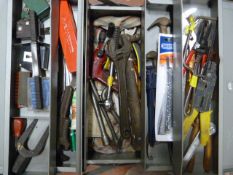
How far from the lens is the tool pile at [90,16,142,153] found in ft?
4.12

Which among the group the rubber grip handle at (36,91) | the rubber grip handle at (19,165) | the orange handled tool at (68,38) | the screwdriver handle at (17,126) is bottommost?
the rubber grip handle at (19,165)

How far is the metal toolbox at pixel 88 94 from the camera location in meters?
1.15

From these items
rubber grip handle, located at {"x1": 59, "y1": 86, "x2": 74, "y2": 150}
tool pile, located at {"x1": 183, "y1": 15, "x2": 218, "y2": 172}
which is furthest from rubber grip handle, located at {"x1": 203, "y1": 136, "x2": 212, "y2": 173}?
rubber grip handle, located at {"x1": 59, "y1": 86, "x2": 74, "y2": 150}

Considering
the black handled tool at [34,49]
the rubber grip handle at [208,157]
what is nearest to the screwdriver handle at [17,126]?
the black handled tool at [34,49]

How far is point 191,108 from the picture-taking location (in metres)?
1.25

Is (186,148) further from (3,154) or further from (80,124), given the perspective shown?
(3,154)

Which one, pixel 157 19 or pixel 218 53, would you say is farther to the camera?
pixel 157 19

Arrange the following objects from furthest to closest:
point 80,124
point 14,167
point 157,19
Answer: point 157,19 < point 14,167 < point 80,124

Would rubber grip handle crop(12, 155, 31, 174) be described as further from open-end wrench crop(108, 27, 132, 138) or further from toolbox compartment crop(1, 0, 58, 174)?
open-end wrench crop(108, 27, 132, 138)

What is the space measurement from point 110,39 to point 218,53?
2.13 ft

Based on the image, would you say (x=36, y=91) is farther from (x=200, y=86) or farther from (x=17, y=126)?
(x=200, y=86)

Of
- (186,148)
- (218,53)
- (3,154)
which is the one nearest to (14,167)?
(3,154)

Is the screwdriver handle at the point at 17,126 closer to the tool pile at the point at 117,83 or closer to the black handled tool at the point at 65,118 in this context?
the black handled tool at the point at 65,118

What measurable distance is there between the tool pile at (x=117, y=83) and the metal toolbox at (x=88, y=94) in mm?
65
